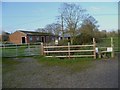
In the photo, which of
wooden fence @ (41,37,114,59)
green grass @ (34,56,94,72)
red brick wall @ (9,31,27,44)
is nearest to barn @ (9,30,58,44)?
red brick wall @ (9,31,27,44)

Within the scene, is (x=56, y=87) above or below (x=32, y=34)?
below

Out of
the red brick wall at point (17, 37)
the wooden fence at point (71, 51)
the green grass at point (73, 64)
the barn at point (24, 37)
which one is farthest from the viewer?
the red brick wall at point (17, 37)

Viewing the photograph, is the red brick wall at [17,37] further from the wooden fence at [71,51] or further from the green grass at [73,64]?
the green grass at [73,64]

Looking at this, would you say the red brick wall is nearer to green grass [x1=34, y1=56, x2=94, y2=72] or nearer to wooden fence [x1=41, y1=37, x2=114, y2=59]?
wooden fence [x1=41, y1=37, x2=114, y2=59]

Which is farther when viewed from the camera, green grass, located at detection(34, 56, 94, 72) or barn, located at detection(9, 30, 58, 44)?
barn, located at detection(9, 30, 58, 44)

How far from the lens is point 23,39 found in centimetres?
5606

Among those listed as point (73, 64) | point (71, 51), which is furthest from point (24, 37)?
point (73, 64)

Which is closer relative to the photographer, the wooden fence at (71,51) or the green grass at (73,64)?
the green grass at (73,64)

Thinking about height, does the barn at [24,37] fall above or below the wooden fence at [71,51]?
above

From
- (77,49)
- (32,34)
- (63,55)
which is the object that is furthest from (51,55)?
(32,34)

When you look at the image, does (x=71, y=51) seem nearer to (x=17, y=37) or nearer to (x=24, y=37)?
(x=24, y=37)

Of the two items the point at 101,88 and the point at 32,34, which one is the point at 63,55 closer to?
the point at 101,88

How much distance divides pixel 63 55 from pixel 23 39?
40.7 meters

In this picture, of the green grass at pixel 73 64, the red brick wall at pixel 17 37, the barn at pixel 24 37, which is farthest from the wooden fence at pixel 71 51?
the red brick wall at pixel 17 37
